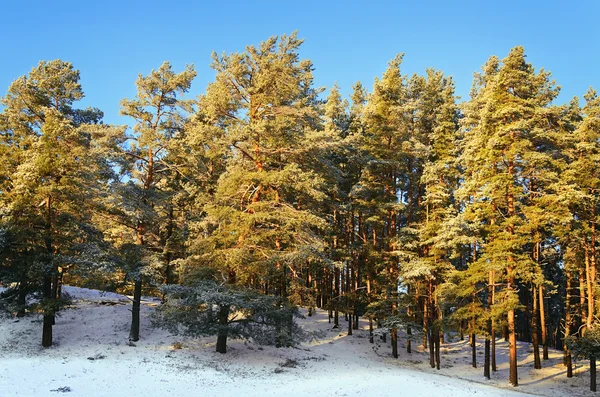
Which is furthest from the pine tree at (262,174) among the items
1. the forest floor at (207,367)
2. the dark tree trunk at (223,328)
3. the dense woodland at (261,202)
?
the forest floor at (207,367)

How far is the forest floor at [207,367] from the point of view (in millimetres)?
15551

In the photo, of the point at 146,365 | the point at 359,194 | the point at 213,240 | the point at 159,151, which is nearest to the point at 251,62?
the point at 159,151

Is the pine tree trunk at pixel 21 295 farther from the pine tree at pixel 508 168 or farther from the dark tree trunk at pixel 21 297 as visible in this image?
the pine tree at pixel 508 168

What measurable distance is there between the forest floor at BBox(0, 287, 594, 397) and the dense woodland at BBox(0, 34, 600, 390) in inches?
54.1

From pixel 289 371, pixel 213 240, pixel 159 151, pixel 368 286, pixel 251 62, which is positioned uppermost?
pixel 251 62

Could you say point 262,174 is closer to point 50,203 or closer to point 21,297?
point 50,203

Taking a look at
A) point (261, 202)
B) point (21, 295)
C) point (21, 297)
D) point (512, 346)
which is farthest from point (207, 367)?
point (512, 346)

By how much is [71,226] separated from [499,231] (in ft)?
80.1

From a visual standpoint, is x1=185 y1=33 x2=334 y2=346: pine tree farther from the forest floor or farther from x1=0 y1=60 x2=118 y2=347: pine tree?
x1=0 y1=60 x2=118 y2=347: pine tree

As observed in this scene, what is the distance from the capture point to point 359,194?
1145 inches

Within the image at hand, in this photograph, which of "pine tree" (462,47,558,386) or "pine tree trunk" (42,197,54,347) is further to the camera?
"pine tree" (462,47,558,386)

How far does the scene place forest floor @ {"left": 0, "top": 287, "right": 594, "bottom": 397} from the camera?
51.0ft

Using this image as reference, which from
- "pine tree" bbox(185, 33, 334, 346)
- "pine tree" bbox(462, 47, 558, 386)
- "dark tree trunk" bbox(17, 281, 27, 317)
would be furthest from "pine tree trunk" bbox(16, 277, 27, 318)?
"pine tree" bbox(462, 47, 558, 386)

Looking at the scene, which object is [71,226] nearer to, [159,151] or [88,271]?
[88,271]
